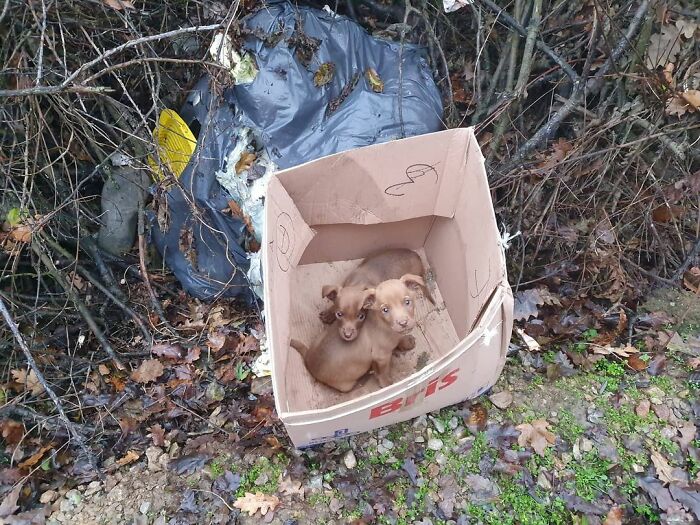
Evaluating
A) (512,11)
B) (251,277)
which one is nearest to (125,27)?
(251,277)

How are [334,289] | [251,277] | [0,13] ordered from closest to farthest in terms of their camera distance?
[0,13], [334,289], [251,277]

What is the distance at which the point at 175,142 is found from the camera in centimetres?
313

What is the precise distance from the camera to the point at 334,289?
114 inches

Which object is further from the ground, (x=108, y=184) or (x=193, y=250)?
(x=108, y=184)

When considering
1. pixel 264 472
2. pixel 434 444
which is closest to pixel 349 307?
pixel 434 444

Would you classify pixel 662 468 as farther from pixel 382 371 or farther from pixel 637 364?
pixel 382 371

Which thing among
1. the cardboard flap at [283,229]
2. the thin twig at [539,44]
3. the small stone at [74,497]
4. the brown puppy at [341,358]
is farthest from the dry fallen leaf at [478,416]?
the small stone at [74,497]

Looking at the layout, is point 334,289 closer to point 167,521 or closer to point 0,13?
point 167,521

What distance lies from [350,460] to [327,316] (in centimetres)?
88

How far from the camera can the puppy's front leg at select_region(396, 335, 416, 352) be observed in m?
3.07

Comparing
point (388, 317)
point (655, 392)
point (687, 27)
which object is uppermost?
point (687, 27)

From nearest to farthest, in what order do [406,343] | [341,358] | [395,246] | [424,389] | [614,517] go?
[424,389]
[614,517]
[341,358]
[406,343]
[395,246]

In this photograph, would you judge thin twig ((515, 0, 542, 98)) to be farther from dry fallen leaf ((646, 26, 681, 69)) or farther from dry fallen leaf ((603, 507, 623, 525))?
dry fallen leaf ((603, 507, 623, 525))

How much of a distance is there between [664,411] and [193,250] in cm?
275
